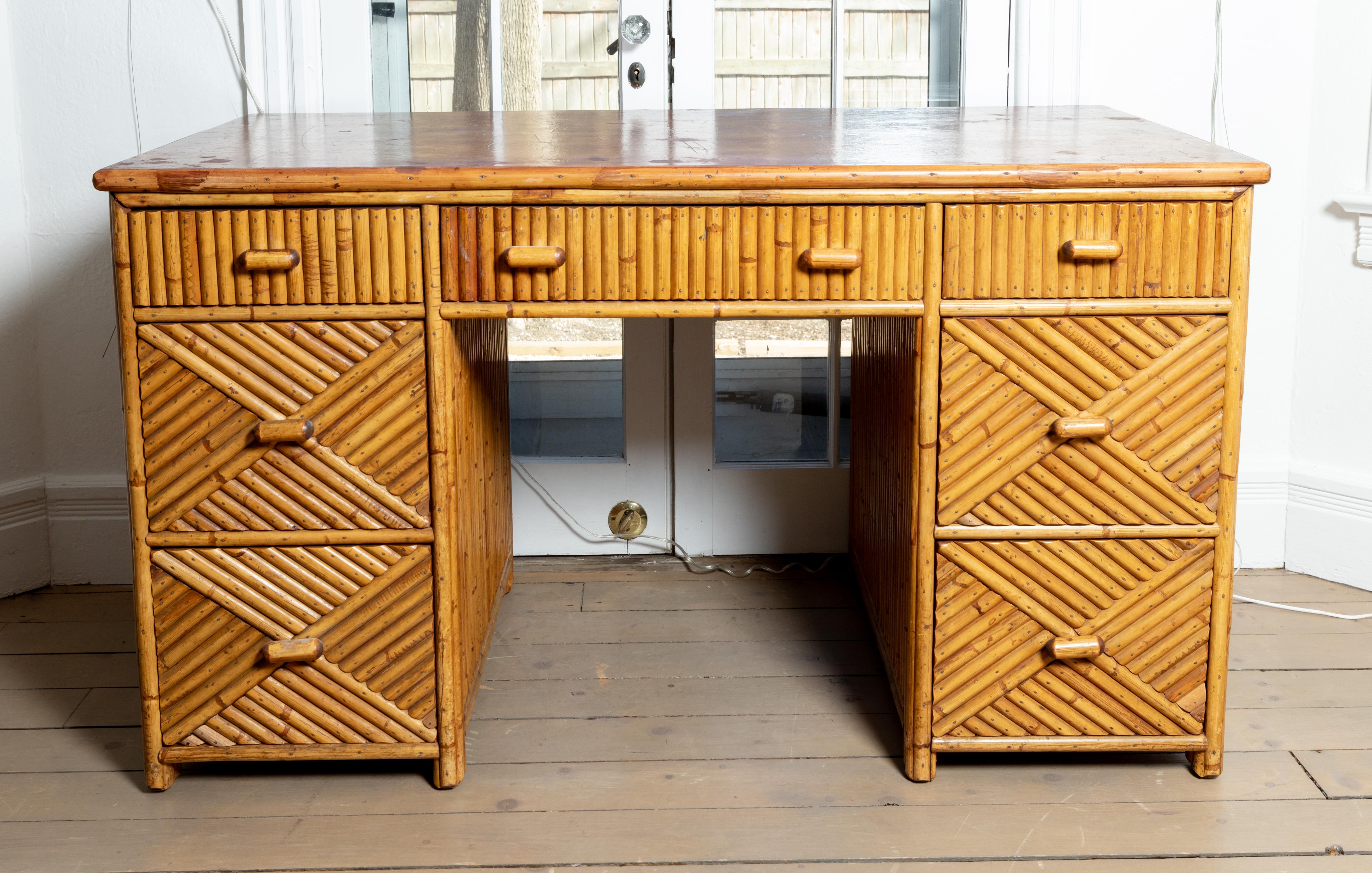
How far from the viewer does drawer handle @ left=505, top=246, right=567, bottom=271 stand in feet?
5.49

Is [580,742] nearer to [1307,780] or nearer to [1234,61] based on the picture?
[1307,780]

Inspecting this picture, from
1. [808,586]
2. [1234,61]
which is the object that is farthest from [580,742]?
[1234,61]

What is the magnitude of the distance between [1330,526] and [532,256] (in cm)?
A: 184

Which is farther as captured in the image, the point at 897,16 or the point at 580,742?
the point at 897,16

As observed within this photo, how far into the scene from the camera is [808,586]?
261 centimetres

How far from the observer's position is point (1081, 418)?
173 cm

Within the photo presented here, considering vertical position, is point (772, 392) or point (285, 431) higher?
point (285, 431)

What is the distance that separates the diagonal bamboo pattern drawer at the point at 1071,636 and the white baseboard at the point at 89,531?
1.73 metres

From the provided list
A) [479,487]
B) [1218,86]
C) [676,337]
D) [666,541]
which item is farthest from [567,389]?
[1218,86]

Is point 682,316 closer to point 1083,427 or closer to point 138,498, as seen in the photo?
point 1083,427

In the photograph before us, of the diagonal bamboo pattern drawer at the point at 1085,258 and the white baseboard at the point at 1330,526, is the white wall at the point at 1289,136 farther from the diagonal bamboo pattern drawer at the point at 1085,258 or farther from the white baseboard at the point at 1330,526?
the diagonal bamboo pattern drawer at the point at 1085,258

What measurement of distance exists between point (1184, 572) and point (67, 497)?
214cm

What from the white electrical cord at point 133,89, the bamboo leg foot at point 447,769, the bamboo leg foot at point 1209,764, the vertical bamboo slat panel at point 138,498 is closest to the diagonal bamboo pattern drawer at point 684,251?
the vertical bamboo slat panel at point 138,498

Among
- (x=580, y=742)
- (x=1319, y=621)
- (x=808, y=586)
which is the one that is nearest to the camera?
(x=580, y=742)
